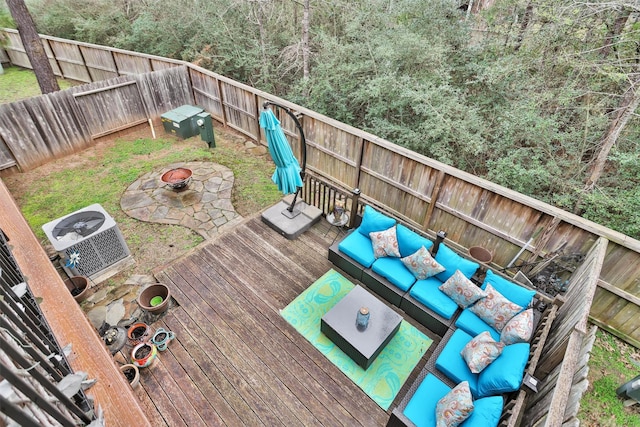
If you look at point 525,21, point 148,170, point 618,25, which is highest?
point 618,25

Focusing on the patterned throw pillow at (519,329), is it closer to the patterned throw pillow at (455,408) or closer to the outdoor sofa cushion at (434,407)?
the outdoor sofa cushion at (434,407)

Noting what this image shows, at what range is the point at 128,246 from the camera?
5828 millimetres

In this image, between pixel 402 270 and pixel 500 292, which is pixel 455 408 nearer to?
pixel 500 292

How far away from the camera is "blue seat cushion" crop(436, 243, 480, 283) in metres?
4.58

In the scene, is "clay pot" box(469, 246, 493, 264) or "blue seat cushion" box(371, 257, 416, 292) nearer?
"blue seat cushion" box(371, 257, 416, 292)

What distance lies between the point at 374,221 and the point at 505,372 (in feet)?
8.83

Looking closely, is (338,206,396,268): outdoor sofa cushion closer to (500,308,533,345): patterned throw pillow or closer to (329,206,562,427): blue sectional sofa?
(329,206,562,427): blue sectional sofa

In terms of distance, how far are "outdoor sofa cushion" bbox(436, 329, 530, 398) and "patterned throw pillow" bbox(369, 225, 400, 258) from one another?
1.48 metres

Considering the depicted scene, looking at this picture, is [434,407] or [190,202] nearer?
[434,407]

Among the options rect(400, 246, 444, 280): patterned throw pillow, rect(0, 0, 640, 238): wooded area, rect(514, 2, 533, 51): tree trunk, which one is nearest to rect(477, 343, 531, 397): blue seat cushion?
rect(400, 246, 444, 280): patterned throw pillow

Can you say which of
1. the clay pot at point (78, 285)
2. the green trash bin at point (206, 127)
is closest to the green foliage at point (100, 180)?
the green trash bin at point (206, 127)

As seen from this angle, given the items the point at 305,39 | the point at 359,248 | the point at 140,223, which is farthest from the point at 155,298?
the point at 305,39

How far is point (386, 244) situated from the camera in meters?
5.06

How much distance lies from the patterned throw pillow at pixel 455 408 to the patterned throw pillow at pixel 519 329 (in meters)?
1.01
